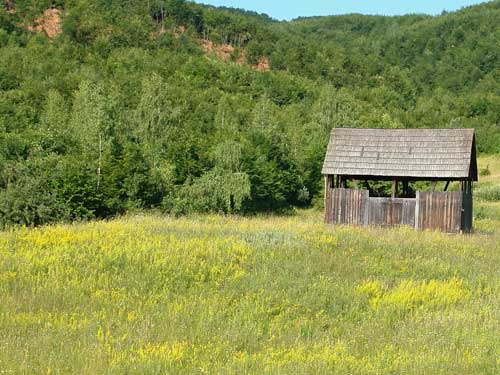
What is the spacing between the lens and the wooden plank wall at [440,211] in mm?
28172

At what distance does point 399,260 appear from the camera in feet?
60.6

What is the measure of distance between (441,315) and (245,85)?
88918 millimetres

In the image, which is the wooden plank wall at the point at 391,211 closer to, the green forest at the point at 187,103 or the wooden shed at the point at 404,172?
the wooden shed at the point at 404,172

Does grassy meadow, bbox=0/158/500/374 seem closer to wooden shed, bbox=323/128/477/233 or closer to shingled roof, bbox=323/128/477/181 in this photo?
wooden shed, bbox=323/128/477/233

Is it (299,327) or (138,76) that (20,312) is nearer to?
(299,327)

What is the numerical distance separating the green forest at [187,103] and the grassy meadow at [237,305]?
10.5 m

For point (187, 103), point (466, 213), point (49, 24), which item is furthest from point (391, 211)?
point (49, 24)

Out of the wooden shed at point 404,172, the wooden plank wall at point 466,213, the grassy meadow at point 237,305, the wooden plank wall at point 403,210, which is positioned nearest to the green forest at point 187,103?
the wooden shed at point 404,172

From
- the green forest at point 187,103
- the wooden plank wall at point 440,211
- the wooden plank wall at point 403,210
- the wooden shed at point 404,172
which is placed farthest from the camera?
the green forest at point 187,103

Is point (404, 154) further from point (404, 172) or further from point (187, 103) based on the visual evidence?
point (187, 103)

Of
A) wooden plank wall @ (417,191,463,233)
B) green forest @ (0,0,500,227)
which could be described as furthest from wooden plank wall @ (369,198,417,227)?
green forest @ (0,0,500,227)

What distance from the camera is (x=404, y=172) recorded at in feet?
97.3

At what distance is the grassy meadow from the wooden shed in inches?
341

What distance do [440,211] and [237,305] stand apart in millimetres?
18220
